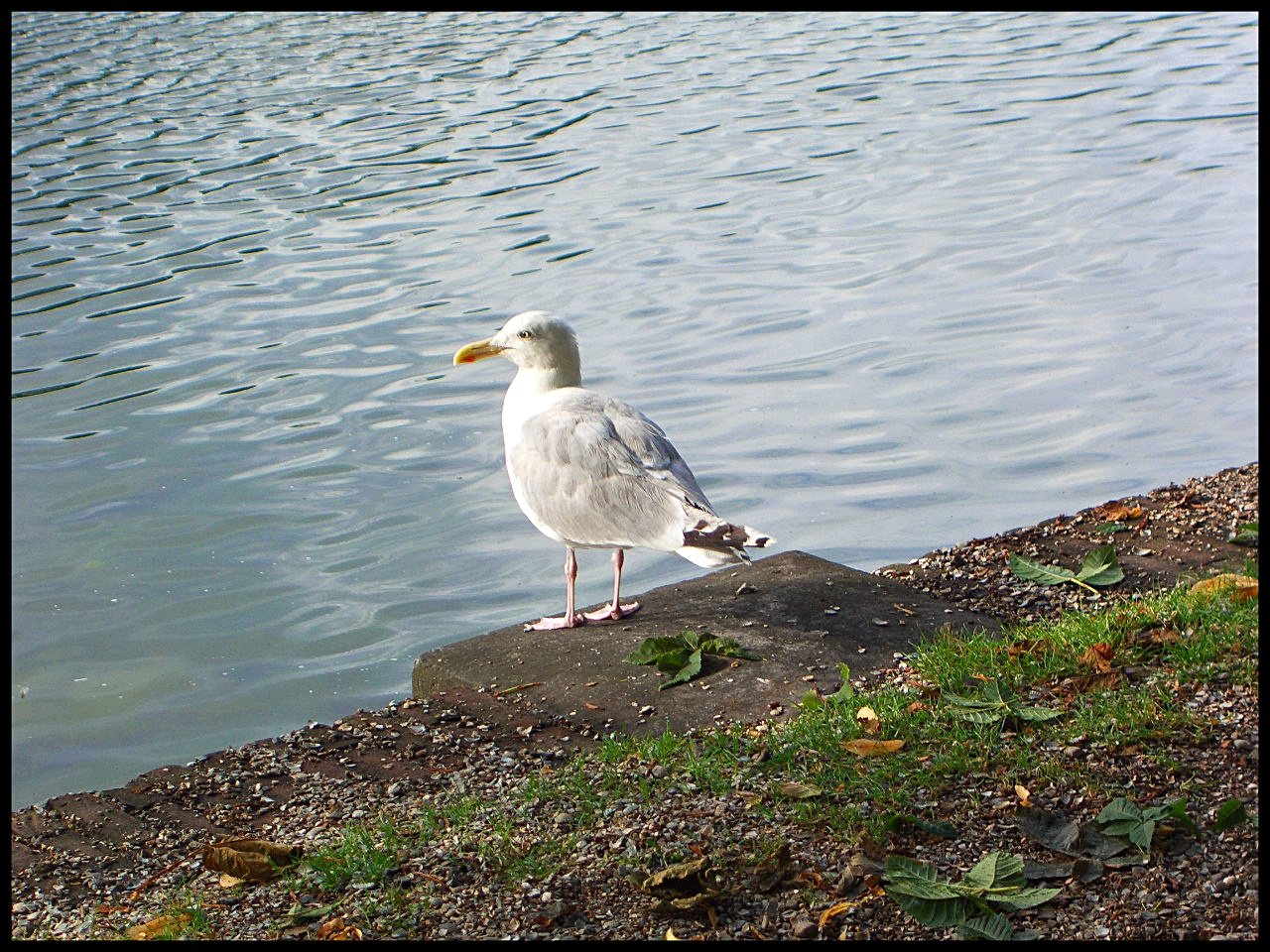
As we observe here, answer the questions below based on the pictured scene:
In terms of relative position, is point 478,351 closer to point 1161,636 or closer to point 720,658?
point 720,658

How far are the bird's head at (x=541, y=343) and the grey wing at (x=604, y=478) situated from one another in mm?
449

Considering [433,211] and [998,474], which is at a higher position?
[433,211]

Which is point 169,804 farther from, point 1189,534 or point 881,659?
point 1189,534

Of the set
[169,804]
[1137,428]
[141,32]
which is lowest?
[1137,428]

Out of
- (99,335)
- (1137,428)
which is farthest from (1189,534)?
(99,335)

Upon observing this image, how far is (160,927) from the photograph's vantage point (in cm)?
392

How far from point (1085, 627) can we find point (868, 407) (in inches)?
202

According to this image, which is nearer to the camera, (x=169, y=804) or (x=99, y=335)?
(x=169, y=804)

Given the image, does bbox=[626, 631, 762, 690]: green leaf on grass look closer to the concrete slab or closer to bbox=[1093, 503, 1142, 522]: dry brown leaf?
the concrete slab

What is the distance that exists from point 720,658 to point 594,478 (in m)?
1.09

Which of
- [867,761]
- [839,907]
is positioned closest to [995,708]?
[867,761]

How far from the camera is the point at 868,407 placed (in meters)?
10.3

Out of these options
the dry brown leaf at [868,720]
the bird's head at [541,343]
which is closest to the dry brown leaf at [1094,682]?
the dry brown leaf at [868,720]

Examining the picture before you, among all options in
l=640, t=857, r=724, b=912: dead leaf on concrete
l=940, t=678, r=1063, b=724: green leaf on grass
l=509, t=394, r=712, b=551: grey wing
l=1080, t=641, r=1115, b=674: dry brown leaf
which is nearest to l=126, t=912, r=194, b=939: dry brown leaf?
l=640, t=857, r=724, b=912: dead leaf on concrete
